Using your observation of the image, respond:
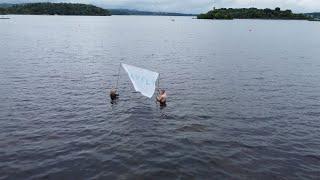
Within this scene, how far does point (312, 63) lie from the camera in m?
81.2

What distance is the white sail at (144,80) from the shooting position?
4312cm

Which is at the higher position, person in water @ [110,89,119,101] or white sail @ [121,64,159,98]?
white sail @ [121,64,159,98]

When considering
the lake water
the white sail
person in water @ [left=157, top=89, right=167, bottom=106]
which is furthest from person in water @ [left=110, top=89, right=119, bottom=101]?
person in water @ [left=157, top=89, right=167, bottom=106]

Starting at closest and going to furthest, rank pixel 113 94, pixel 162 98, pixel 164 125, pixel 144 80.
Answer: pixel 164 125, pixel 144 80, pixel 162 98, pixel 113 94

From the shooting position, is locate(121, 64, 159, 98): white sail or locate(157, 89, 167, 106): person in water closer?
locate(121, 64, 159, 98): white sail

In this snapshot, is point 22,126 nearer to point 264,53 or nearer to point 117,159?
point 117,159

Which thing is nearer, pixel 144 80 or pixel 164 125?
pixel 164 125

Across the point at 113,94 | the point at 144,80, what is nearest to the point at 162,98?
the point at 144,80

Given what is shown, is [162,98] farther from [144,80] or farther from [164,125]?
[164,125]

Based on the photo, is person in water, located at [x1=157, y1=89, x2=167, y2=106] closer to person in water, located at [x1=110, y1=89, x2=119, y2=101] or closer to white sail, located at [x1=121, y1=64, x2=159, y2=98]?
white sail, located at [x1=121, y1=64, x2=159, y2=98]

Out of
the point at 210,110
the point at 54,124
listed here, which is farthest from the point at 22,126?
the point at 210,110

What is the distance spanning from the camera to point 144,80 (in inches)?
1726

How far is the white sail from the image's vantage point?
141 ft

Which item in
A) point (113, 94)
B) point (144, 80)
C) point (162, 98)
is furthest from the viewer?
point (113, 94)
